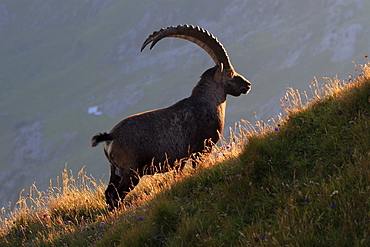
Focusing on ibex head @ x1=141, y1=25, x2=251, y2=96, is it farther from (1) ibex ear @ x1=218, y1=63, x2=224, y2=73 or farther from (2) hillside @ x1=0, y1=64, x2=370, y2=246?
(2) hillside @ x1=0, y1=64, x2=370, y2=246

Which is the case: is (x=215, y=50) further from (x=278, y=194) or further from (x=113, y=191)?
(x=278, y=194)

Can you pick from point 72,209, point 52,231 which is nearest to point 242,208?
point 52,231

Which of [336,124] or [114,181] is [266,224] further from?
[114,181]

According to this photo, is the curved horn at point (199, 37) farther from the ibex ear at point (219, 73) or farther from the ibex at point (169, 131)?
the ibex ear at point (219, 73)

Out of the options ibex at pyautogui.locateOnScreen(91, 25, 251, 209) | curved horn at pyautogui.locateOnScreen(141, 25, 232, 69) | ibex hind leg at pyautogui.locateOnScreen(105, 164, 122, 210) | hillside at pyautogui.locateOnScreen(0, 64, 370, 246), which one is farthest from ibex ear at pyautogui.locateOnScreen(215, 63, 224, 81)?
ibex hind leg at pyautogui.locateOnScreen(105, 164, 122, 210)

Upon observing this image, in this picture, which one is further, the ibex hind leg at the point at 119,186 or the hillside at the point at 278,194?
the ibex hind leg at the point at 119,186

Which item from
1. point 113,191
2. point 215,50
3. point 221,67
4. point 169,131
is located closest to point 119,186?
point 113,191

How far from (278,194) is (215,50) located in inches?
201

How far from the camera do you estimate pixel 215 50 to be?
32.2ft

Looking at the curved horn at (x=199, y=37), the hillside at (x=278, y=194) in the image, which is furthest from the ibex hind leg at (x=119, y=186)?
the curved horn at (x=199, y=37)

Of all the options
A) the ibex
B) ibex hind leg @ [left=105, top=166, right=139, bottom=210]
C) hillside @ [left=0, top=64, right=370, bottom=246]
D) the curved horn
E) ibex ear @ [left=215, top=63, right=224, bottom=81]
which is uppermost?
the curved horn

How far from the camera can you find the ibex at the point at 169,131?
8.05 m

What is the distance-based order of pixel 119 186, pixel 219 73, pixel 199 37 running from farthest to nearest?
1. pixel 219 73
2. pixel 199 37
3. pixel 119 186

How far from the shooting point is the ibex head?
9.00m
